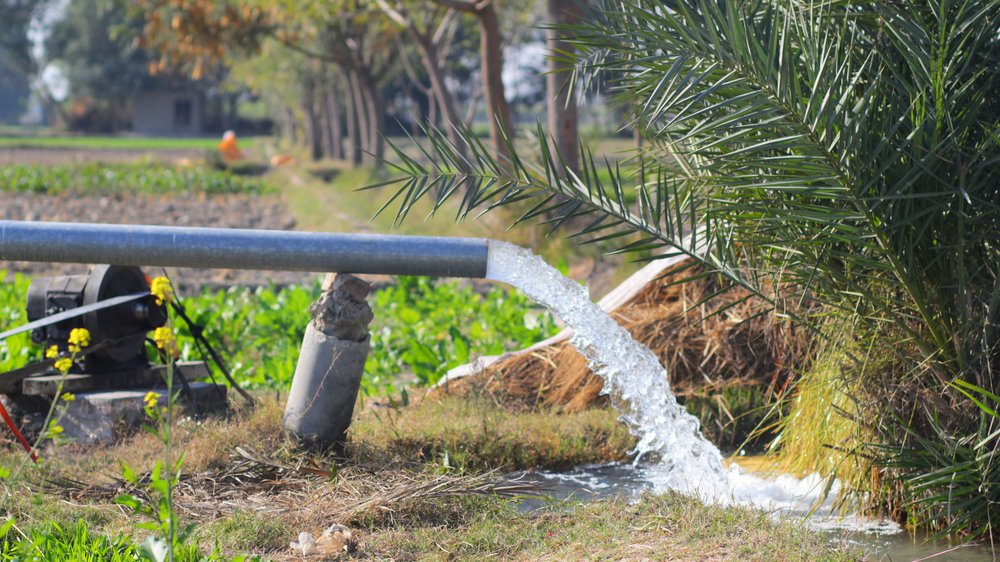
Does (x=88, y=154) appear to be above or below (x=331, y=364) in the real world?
below

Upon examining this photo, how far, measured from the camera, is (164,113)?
73.2 meters

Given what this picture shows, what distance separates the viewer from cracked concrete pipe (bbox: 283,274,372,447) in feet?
15.1

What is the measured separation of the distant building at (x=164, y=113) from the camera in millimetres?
72562

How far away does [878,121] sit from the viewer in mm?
4113

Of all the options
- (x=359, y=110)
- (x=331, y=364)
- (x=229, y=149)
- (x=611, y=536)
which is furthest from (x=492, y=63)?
(x=229, y=149)

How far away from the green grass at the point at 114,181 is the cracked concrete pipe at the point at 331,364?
2034cm

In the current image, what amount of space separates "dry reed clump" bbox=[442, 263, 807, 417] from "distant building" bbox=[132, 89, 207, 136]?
229 ft

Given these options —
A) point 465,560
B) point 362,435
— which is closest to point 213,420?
point 362,435

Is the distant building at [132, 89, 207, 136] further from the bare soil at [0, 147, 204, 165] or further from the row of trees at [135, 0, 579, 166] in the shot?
the row of trees at [135, 0, 579, 166]

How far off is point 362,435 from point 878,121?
2.57m

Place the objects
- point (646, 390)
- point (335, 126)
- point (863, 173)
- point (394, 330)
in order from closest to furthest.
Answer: point (863, 173)
point (646, 390)
point (394, 330)
point (335, 126)

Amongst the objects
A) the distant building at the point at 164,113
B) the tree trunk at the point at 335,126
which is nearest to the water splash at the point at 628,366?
the tree trunk at the point at 335,126

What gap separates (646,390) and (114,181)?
23309 mm

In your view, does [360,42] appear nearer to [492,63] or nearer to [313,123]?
[313,123]
